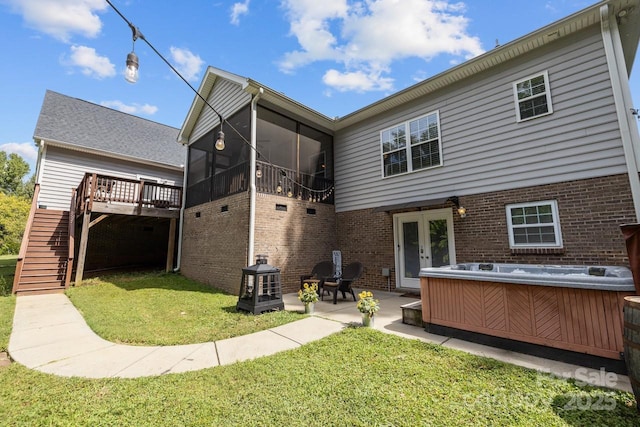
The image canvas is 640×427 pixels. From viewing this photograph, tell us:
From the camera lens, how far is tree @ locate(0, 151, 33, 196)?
28219mm

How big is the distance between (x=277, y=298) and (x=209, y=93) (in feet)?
28.1

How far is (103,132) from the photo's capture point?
13328mm

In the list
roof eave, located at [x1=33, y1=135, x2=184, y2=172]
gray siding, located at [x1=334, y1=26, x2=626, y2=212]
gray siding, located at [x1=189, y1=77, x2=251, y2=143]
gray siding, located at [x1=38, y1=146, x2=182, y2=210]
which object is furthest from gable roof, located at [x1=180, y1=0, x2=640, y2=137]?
gray siding, located at [x1=38, y1=146, x2=182, y2=210]

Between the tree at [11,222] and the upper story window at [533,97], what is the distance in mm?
29374

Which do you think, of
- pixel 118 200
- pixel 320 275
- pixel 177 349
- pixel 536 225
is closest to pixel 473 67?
pixel 536 225

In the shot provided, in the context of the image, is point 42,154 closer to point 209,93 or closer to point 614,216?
point 209,93

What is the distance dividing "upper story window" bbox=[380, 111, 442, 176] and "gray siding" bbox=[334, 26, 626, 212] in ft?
0.60

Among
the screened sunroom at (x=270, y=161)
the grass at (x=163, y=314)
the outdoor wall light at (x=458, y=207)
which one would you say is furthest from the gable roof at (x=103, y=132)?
the outdoor wall light at (x=458, y=207)

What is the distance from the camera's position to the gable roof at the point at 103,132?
11633mm

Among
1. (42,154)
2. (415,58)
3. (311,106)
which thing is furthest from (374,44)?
(42,154)

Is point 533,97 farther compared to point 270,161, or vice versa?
point 270,161

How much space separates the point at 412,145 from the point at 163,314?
24.9 ft

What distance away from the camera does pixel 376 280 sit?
8281 millimetres

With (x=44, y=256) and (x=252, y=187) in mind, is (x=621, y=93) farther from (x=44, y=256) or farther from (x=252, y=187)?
(x=44, y=256)
